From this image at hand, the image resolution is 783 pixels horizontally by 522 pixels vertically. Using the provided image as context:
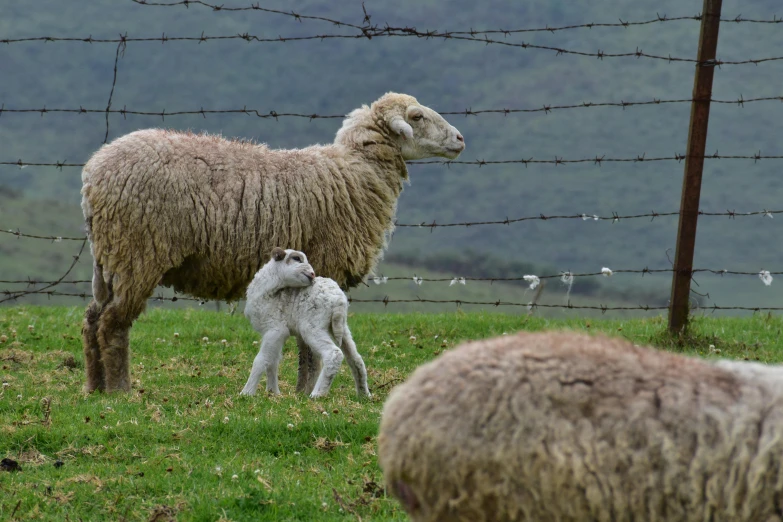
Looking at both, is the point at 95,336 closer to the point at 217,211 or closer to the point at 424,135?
the point at 217,211

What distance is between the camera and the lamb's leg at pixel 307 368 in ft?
22.5

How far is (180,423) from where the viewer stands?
18.3 feet

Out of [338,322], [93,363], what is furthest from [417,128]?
[93,363]

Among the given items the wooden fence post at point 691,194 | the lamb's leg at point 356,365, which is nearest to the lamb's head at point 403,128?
the lamb's leg at point 356,365

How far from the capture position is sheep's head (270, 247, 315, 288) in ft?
20.5

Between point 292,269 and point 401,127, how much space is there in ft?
6.53

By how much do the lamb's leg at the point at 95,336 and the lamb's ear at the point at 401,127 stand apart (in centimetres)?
261

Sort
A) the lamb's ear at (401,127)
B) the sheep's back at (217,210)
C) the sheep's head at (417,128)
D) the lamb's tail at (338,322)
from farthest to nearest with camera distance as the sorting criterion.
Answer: the sheep's head at (417,128)
the lamb's ear at (401,127)
the sheep's back at (217,210)
the lamb's tail at (338,322)

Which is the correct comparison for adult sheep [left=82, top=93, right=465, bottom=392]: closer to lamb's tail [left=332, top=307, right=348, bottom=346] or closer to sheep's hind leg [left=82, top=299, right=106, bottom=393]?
sheep's hind leg [left=82, top=299, right=106, bottom=393]

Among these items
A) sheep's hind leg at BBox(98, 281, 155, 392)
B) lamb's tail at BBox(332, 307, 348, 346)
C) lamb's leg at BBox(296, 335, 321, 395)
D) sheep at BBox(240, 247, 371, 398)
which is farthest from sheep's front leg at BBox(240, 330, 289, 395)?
sheep's hind leg at BBox(98, 281, 155, 392)

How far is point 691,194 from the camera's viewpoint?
8906 mm

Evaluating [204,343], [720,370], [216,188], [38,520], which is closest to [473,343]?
[720,370]

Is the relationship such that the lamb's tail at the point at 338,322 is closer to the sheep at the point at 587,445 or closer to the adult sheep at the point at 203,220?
Result: the adult sheep at the point at 203,220

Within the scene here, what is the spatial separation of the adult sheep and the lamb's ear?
A: 454 mm
